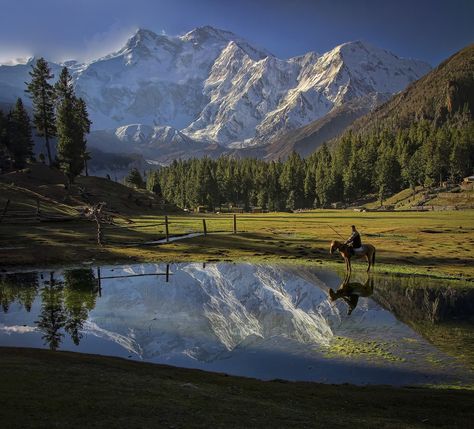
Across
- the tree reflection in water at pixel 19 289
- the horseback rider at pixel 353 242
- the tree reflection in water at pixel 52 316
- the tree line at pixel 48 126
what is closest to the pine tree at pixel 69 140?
the tree line at pixel 48 126

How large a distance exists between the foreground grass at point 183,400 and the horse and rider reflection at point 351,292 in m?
11.5

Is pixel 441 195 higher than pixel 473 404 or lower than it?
higher

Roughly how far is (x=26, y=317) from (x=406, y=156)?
550 feet

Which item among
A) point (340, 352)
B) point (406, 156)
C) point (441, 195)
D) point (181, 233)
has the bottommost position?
point (340, 352)

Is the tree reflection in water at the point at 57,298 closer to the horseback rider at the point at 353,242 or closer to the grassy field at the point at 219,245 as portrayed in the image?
the grassy field at the point at 219,245

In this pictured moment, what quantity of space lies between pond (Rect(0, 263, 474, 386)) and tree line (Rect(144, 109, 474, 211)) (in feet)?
423

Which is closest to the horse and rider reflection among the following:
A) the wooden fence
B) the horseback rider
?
the horseback rider

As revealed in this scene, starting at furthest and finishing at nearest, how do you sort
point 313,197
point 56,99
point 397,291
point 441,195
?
point 313,197
point 441,195
point 56,99
point 397,291

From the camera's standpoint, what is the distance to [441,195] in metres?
142

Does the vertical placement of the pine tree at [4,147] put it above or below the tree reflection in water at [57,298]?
above

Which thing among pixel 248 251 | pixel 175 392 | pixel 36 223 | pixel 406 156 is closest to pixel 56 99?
pixel 36 223

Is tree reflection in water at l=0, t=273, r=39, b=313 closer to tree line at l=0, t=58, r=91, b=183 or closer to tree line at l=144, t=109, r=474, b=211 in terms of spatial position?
tree line at l=0, t=58, r=91, b=183

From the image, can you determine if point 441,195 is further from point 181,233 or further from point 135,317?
point 135,317

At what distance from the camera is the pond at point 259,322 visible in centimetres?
1656
